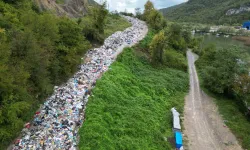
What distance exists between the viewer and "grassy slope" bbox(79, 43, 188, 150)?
13.4 metres

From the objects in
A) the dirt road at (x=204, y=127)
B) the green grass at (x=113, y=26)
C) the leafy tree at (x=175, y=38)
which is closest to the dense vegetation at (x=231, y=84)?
the dirt road at (x=204, y=127)

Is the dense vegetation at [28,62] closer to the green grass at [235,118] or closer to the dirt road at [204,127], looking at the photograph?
the dirt road at [204,127]

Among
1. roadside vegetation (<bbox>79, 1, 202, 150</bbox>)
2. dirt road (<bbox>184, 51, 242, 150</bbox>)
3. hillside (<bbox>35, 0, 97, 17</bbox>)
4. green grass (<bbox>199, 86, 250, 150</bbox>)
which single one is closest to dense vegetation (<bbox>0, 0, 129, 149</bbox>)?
roadside vegetation (<bbox>79, 1, 202, 150</bbox>)

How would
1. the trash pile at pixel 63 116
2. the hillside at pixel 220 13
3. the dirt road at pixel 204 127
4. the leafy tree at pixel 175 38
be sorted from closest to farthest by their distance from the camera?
the trash pile at pixel 63 116
the dirt road at pixel 204 127
the leafy tree at pixel 175 38
the hillside at pixel 220 13

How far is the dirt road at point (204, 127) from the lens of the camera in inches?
653

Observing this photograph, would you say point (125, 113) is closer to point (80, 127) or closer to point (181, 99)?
point (80, 127)

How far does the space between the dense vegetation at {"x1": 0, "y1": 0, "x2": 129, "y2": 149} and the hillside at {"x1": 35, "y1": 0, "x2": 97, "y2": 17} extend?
9.40 metres

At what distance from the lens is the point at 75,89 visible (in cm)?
1772

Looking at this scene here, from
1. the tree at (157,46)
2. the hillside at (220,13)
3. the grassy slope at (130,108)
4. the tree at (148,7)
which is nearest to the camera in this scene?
the grassy slope at (130,108)

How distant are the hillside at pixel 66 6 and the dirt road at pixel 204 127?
24.8m

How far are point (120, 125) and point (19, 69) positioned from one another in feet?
25.6

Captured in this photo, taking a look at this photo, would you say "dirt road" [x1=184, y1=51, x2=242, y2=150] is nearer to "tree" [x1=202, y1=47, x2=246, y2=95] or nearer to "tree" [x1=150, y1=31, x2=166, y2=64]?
"tree" [x1=202, y1=47, x2=246, y2=95]

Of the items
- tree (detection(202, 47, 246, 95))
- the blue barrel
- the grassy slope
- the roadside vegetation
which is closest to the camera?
the grassy slope

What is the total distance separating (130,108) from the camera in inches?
704
